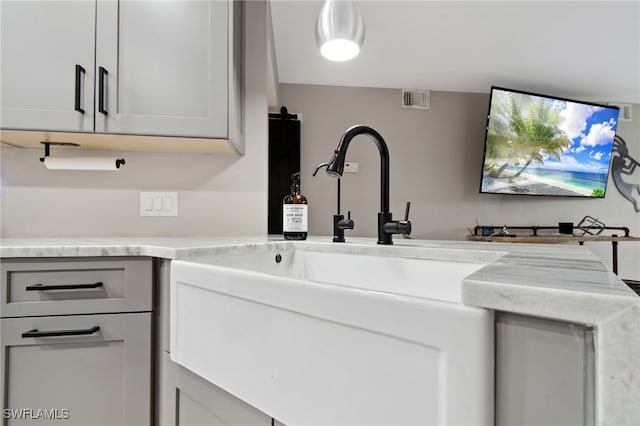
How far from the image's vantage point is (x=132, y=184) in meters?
1.50

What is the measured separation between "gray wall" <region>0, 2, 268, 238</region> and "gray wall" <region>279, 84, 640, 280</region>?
58.7 inches

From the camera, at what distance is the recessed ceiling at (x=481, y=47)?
2.02 metres

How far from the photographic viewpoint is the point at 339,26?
1.23 metres

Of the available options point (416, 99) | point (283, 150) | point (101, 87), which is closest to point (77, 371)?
point (101, 87)

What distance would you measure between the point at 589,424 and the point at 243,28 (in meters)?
1.80

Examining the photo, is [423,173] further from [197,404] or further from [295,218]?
[197,404]

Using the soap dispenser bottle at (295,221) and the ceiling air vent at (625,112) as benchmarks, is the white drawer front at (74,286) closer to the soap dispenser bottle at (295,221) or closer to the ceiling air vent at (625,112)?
the soap dispenser bottle at (295,221)

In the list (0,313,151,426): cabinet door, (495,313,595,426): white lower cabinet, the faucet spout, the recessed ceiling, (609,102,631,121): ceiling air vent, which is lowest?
(0,313,151,426): cabinet door

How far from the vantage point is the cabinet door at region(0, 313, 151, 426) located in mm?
865

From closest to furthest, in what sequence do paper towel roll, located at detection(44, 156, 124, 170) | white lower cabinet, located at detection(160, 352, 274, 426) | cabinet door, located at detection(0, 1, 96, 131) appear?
white lower cabinet, located at detection(160, 352, 274, 426)
cabinet door, located at detection(0, 1, 96, 131)
paper towel roll, located at detection(44, 156, 124, 170)

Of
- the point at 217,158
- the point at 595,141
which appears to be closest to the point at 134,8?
the point at 217,158

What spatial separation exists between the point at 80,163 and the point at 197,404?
1193 mm

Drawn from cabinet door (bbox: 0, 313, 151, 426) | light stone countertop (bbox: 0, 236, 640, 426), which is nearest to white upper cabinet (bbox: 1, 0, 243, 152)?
cabinet door (bbox: 0, 313, 151, 426)

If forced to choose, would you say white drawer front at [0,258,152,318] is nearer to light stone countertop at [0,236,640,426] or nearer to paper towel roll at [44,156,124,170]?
paper towel roll at [44,156,124,170]
